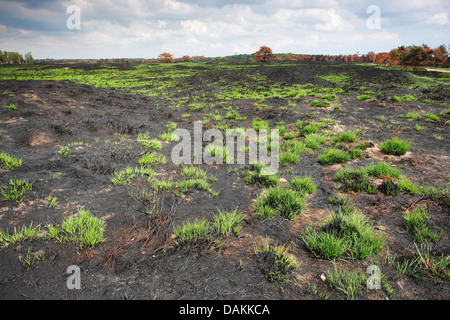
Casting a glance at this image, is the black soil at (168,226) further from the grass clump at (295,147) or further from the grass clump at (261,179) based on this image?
the grass clump at (295,147)

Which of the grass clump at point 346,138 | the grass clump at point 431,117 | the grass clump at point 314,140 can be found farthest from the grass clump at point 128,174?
the grass clump at point 431,117

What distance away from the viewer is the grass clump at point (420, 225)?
3117 millimetres

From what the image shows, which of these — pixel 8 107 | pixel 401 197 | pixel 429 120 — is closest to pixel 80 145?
pixel 8 107

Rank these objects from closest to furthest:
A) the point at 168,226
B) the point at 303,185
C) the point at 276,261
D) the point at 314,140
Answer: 1. the point at 276,261
2. the point at 168,226
3. the point at 303,185
4. the point at 314,140

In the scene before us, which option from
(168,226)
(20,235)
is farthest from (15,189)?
(168,226)

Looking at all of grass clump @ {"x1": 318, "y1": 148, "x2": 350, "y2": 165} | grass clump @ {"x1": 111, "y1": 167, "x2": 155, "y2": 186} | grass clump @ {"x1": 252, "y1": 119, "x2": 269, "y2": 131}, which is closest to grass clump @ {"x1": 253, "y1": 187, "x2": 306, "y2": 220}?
grass clump @ {"x1": 318, "y1": 148, "x2": 350, "y2": 165}

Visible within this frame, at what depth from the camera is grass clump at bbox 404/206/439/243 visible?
312 centimetres

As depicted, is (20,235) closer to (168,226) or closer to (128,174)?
(168,226)

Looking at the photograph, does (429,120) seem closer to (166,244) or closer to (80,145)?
(166,244)

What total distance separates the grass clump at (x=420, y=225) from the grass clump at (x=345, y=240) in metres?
0.61

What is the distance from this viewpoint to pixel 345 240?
3.13 metres

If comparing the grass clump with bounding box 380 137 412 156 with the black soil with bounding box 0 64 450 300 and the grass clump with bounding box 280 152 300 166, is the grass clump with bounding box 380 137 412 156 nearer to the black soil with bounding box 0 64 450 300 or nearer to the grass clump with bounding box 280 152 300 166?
the black soil with bounding box 0 64 450 300

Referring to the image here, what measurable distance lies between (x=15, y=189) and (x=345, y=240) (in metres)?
6.36
